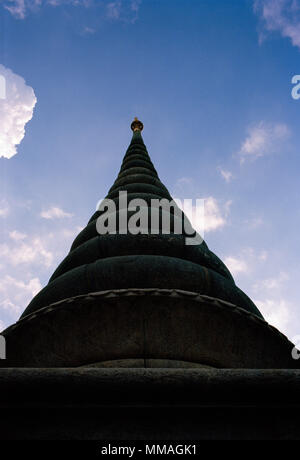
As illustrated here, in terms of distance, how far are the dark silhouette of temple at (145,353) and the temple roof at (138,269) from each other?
0.02 m

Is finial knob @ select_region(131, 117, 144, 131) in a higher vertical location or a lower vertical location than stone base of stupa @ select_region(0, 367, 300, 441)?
higher

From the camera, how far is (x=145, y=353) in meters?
5.11

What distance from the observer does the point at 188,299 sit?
17.0 feet

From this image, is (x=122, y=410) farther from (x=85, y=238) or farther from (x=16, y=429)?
(x=85, y=238)

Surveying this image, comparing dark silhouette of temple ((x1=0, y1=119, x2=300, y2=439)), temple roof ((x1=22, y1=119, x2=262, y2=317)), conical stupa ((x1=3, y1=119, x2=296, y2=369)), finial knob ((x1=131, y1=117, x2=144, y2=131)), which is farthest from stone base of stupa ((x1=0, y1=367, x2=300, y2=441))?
finial knob ((x1=131, y1=117, x2=144, y2=131))

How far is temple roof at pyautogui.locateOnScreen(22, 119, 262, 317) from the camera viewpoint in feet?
19.4

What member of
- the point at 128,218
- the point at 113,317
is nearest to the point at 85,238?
the point at 128,218

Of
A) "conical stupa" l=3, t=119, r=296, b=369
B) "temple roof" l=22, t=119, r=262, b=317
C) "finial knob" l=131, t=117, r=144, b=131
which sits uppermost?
"finial knob" l=131, t=117, r=144, b=131

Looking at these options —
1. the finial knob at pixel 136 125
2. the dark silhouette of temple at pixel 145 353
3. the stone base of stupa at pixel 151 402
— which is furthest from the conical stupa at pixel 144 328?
the finial knob at pixel 136 125

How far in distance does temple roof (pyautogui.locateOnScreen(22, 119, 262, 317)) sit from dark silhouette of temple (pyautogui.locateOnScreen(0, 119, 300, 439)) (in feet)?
0.05

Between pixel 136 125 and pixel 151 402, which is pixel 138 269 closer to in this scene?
pixel 151 402

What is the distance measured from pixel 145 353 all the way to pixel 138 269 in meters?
1.14

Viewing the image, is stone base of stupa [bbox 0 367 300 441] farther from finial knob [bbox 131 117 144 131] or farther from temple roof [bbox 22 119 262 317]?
finial knob [bbox 131 117 144 131]

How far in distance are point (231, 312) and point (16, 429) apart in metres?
2.84
